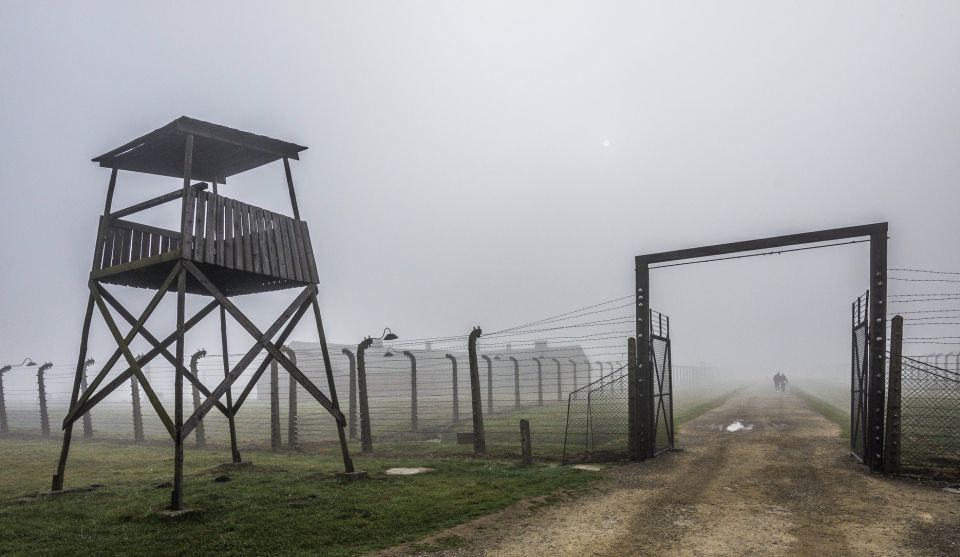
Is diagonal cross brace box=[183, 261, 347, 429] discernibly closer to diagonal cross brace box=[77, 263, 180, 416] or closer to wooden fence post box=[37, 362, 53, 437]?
diagonal cross brace box=[77, 263, 180, 416]

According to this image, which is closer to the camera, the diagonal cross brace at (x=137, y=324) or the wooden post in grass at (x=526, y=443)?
the diagonal cross brace at (x=137, y=324)

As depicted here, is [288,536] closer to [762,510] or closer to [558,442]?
[762,510]

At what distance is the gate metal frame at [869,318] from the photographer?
12016 mm

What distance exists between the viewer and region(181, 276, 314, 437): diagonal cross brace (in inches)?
376

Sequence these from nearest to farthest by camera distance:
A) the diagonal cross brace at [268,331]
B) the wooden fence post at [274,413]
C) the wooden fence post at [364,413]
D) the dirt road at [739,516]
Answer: the dirt road at [739,516] → the diagonal cross brace at [268,331] → the wooden fence post at [364,413] → the wooden fence post at [274,413]

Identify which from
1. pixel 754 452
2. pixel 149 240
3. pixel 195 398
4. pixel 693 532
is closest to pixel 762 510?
pixel 693 532

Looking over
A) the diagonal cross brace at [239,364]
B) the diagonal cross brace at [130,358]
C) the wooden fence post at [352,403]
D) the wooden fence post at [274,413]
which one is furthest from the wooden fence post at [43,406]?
the diagonal cross brace at [239,364]

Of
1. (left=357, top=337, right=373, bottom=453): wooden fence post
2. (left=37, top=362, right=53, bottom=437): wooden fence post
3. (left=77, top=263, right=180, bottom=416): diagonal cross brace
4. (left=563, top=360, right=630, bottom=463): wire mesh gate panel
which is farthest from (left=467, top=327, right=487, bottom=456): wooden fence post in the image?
(left=37, top=362, right=53, bottom=437): wooden fence post

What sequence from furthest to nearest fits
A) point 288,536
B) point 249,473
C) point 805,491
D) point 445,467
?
1. point 445,467
2. point 249,473
3. point 805,491
4. point 288,536

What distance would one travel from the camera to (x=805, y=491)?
10.1 meters

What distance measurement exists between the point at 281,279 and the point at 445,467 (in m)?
5.84

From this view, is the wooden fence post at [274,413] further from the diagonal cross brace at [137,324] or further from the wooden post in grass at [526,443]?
the wooden post in grass at [526,443]

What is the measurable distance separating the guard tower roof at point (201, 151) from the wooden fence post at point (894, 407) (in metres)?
13.6

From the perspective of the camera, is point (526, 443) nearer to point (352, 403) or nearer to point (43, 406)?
point (352, 403)
